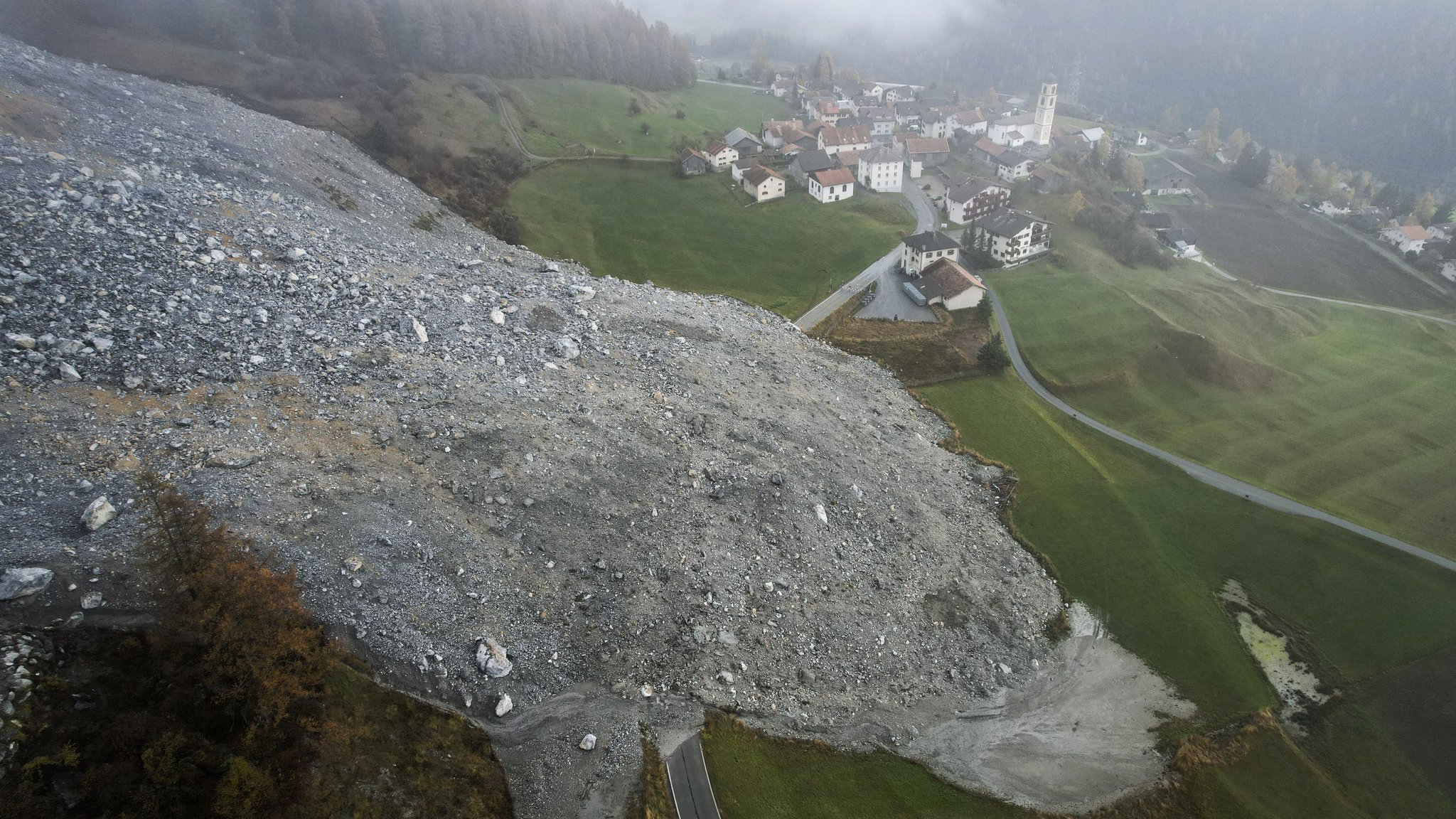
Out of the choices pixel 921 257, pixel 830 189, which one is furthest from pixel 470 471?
pixel 830 189

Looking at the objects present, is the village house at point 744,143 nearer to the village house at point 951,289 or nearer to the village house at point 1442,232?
the village house at point 951,289

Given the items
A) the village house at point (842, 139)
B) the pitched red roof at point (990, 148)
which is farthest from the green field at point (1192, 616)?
the pitched red roof at point (990, 148)

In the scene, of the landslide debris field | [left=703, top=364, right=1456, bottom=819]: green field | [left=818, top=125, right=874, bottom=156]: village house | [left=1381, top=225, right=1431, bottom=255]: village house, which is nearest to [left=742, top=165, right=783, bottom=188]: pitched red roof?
[left=818, top=125, right=874, bottom=156]: village house

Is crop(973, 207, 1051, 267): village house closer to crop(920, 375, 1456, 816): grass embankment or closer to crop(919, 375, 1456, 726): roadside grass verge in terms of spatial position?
crop(920, 375, 1456, 816): grass embankment

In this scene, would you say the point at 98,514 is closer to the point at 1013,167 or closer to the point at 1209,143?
the point at 1013,167

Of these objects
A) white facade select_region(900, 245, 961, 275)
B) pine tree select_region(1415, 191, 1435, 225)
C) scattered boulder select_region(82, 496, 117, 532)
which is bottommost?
pine tree select_region(1415, 191, 1435, 225)
